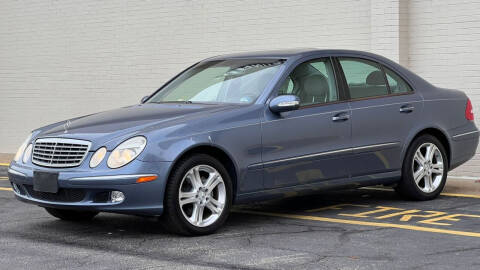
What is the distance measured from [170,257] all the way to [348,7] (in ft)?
22.7

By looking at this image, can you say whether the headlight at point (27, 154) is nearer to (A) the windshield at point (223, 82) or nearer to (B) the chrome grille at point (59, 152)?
(B) the chrome grille at point (59, 152)

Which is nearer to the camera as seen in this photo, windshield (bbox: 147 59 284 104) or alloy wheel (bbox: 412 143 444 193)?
windshield (bbox: 147 59 284 104)

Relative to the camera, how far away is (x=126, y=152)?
22.8 ft

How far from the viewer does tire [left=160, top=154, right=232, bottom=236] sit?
701 cm

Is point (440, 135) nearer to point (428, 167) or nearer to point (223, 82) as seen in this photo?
point (428, 167)

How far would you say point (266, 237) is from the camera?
7.17 meters

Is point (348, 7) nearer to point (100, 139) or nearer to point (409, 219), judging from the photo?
point (409, 219)

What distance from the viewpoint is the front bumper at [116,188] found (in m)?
6.86

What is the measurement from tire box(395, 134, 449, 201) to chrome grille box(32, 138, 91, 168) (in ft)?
10.9

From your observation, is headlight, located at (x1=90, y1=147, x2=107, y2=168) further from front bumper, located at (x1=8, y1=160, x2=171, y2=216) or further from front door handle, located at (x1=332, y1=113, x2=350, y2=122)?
front door handle, located at (x1=332, y1=113, x2=350, y2=122)

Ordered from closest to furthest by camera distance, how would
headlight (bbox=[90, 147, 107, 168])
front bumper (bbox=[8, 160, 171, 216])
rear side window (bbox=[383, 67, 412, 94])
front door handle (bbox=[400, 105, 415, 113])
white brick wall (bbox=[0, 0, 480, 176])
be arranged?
front bumper (bbox=[8, 160, 171, 216]) < headlight (bbox=[90, 147, 107, 168]) < front door handle (bbox=[400, 105, 415, 113]) < rear side window (bbox=[383, 67, 412, 94]) < white brick wall (bbox=[0, 0, 480, 176])

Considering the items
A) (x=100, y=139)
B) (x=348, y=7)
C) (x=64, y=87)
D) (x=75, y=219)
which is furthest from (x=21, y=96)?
(x=100, y=139)

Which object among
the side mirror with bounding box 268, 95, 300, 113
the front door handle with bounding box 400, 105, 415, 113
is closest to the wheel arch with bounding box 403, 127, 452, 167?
the front door handle with bounding box 400, 105, 415, 113

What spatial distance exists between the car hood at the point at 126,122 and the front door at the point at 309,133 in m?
0.49
